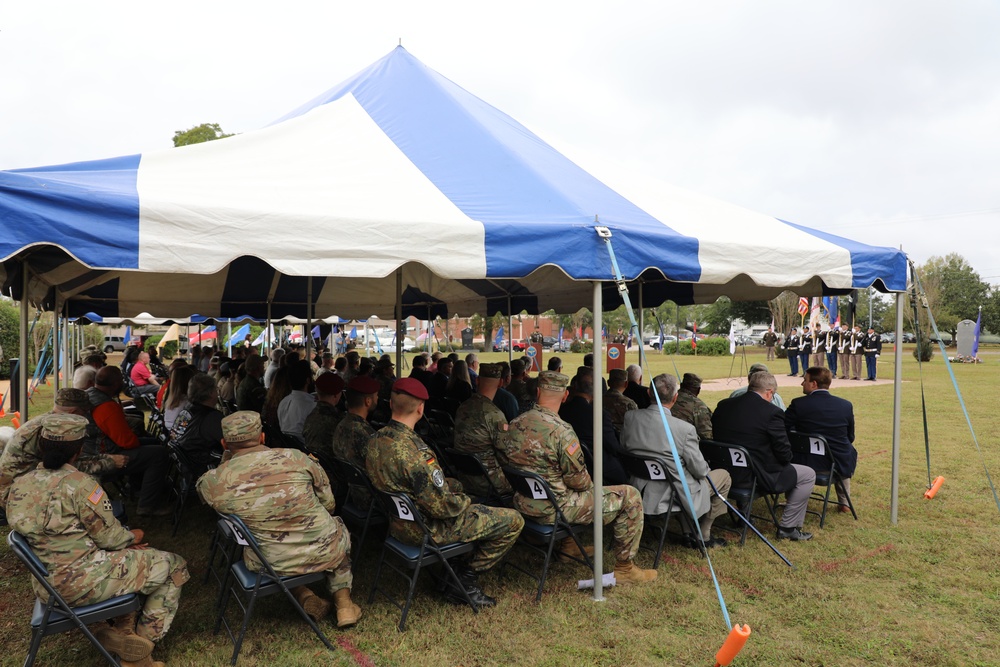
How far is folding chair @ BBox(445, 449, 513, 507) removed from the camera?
418cm

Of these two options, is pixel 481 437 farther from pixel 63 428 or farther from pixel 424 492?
pixel 63 428

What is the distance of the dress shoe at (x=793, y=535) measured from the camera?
503 cm

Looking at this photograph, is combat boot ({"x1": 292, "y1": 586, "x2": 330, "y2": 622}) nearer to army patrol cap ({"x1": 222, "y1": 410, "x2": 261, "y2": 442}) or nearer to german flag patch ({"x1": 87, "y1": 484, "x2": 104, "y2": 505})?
army patrol cap ({"x1": 222, "y1": 410, "x2": 261, "y2": 442})

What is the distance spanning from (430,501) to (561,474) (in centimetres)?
91

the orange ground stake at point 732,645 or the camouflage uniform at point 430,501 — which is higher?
the camouflage uniform at point 430,501

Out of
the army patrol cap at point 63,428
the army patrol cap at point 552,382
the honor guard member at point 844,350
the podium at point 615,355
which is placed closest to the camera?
the army patrol cap at point 63,428

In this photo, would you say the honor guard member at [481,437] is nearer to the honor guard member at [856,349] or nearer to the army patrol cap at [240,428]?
the army patrol cap at [240,428]

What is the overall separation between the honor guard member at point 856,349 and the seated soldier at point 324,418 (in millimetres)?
17704

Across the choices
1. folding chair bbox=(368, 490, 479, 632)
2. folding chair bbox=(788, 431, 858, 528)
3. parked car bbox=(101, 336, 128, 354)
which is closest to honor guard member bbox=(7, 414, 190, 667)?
folding chair bbox=(368, 490, 479, 632)

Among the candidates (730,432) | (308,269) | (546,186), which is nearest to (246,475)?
(308,269)

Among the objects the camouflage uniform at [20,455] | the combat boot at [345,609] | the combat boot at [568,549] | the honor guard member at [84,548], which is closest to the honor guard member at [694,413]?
the combat boot at [568,549]

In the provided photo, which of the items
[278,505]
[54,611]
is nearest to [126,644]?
[54,611]

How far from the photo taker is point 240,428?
3219 mm

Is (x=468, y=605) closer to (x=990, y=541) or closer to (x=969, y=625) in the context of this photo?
(x=969, y=625)
